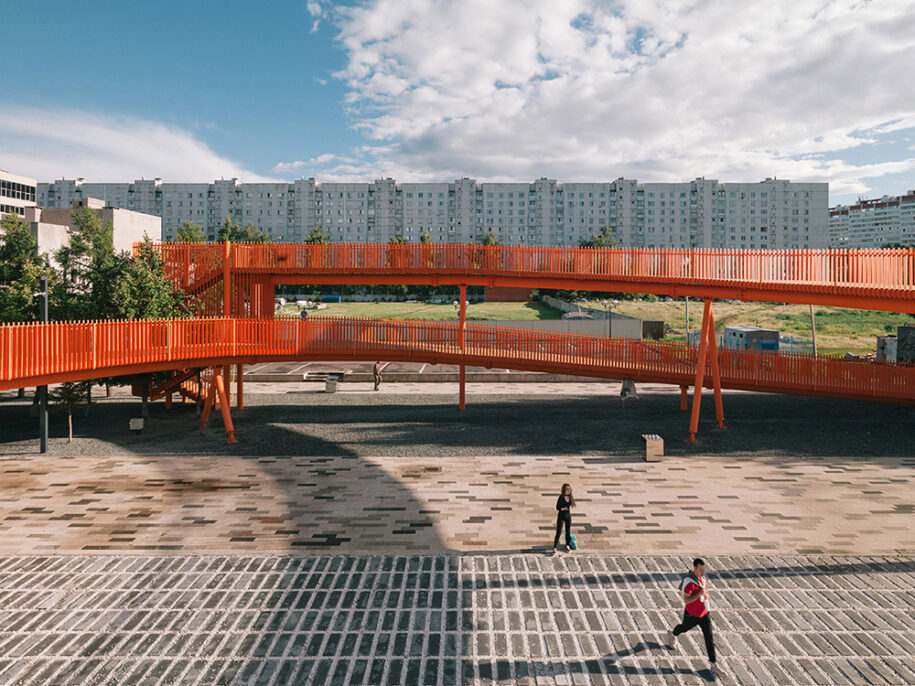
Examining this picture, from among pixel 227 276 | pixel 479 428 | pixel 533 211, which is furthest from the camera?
pixel 533 211

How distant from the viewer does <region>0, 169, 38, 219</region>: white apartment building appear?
72250 millimetres

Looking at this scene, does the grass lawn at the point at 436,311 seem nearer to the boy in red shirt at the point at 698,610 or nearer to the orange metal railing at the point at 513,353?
the orange metal railing at the point at 513,353

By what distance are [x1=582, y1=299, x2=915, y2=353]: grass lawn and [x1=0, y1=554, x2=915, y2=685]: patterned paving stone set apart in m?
37.4

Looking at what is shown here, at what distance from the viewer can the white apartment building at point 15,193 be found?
237ft

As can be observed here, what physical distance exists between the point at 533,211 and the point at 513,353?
115m

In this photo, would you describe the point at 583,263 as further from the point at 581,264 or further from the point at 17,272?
the point at 17,272

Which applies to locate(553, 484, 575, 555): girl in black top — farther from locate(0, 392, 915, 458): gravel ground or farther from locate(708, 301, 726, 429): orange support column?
locate(708, 301, 726, 429): orange support column

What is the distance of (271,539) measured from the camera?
1223 cm

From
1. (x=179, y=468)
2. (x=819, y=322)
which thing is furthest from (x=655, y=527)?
(x=819, y=322)

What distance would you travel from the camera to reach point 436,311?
6391cm

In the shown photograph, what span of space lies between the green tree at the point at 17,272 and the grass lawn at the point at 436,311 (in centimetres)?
3181

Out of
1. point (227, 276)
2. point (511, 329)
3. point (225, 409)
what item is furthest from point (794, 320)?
point (225, 409)

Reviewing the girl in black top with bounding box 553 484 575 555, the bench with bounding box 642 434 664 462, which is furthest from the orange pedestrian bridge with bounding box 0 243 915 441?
the girl in black top with bounding box 553 484 575 555

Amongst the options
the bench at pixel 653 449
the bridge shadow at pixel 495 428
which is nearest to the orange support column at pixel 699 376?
the bridge shadow at pixel 495 428
